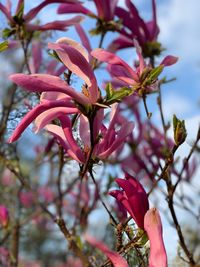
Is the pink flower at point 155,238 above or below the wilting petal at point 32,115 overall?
below

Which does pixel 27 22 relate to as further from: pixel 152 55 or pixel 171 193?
pixel 171 193

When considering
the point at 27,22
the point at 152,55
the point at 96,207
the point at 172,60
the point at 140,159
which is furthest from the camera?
the point at 96,207

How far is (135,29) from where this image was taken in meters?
1.28

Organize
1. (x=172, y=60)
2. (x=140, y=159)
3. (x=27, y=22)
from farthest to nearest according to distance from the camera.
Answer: (x=140, y=159), (x=27, y=22), (x=172, y=60)

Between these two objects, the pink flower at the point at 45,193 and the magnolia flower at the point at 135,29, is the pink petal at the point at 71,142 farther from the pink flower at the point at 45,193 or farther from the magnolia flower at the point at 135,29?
the pink flower at the point at 45,193

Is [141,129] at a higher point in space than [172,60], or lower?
higher

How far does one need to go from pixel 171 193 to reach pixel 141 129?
866 millimetres

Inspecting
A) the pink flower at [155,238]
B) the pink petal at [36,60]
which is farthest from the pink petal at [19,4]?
the pink flower at [155,238]

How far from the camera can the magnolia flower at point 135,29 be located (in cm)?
125

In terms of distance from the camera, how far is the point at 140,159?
5.29 feet

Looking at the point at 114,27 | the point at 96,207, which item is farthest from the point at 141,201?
the point at 96,207

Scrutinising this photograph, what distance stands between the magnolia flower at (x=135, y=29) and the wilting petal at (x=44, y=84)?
545 mm

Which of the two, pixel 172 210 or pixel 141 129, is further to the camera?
pixel 141 129

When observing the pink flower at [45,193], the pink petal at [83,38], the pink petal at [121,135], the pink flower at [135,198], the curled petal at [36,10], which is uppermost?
the pink flower at [45,193]
